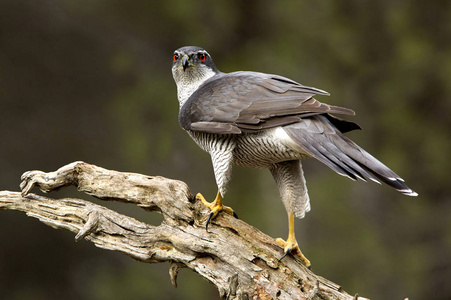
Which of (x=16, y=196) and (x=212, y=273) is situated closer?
(x=212, y=273)

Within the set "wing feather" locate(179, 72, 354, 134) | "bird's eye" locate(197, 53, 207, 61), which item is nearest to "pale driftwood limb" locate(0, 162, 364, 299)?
"wing feather" locate(179, 72, 354, 134)

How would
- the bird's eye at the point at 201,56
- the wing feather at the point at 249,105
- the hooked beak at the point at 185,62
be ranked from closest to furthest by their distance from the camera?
1. the wing feather at the point at 249,105
2. the hooked beak at the point at 185,62
3. the bird's eye at the point at 201,56

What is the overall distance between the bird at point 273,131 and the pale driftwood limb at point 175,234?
14cm

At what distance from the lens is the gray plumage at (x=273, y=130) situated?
258 cm

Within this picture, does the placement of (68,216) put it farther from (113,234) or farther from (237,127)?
(237,127)

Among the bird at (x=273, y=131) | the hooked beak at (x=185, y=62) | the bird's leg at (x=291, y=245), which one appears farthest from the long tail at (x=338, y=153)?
the hooked beak at (x=185, y=62)

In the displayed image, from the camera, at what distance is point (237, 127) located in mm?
2789

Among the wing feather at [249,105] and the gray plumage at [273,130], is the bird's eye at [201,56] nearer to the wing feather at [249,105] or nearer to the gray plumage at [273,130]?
the gray plumage at [273,130]

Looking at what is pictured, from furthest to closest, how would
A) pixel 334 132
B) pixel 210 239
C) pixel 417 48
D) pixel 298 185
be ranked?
pixel 417 48 < pixel 298 185 < pixel 210 239 < pixel 334 132

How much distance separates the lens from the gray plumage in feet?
8.45

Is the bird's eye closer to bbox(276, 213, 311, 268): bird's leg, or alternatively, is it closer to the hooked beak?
the hooked beak

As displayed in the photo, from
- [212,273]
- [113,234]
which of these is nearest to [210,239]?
[212,273]

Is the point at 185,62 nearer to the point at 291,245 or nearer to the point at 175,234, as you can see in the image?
the point at 175,234

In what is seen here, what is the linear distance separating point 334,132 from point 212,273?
1.04 m
